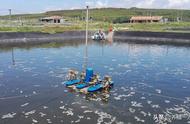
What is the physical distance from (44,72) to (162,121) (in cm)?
1701

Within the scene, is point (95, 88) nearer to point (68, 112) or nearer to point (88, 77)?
point (88, 77)

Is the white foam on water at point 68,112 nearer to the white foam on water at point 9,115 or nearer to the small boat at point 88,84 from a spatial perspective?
the white foam on water at point 9,115

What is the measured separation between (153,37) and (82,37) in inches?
719

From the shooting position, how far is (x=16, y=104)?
21.5 m

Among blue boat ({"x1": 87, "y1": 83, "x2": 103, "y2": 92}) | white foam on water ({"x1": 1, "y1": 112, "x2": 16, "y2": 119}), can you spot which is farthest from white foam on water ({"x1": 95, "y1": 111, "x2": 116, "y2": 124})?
white foam on water ({"x1": 1, "y1": 112, "x2": 16, "y2": 119})

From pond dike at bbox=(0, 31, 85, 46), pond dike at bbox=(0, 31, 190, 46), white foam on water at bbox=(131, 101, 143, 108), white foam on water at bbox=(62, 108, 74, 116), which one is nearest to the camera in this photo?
white foam on water at bbox=(62, 108, 74, 116)

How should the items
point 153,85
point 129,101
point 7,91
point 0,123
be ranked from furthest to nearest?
point 153,85 → point 7,91 → point 129,101 → point 0,123

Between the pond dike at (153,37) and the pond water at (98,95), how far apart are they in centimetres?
3187

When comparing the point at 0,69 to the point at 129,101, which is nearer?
the point at 129,101

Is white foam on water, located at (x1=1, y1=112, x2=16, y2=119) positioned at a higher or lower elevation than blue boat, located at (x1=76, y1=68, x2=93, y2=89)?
lower

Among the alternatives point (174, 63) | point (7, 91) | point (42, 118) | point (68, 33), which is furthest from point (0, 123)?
point (68, 33)

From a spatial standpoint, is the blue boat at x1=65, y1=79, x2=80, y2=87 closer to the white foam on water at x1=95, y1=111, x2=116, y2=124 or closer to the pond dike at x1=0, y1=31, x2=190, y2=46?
the white foam on water at x1=95, y1=111, x2=116, y2=124

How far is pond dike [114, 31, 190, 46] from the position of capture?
71.4 m

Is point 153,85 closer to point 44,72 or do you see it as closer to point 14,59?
point 44,72
